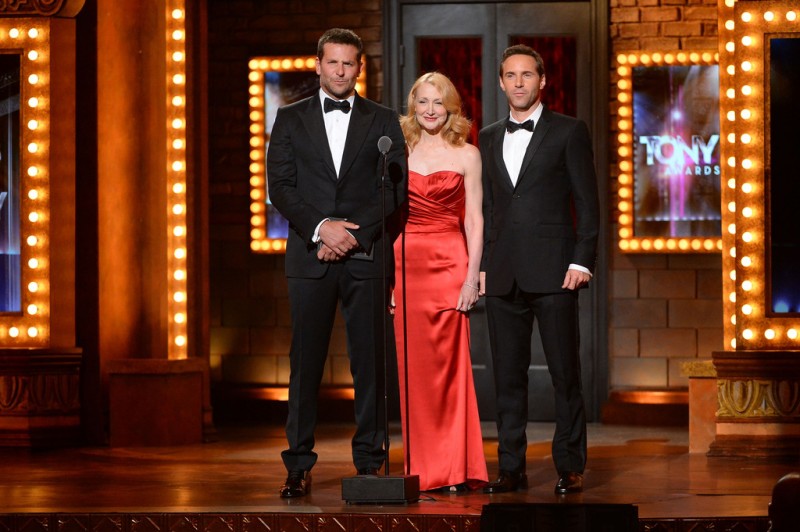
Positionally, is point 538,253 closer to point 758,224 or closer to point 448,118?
point 448,118

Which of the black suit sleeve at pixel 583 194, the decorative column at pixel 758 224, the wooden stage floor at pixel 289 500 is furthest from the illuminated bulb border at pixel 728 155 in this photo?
the black suit sleeve at pixel 583 194

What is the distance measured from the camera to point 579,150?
19.1 ft

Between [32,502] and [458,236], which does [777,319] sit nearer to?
[458,236]

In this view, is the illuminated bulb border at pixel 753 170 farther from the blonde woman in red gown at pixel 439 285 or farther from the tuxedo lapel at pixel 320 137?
the tuxedo lapel at pixel 320 137

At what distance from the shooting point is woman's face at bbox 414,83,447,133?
581 centimetres

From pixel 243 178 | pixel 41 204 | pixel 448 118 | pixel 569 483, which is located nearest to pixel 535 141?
pixel 448 118

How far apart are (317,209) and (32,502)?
1690mm

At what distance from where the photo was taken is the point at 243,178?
948 cm

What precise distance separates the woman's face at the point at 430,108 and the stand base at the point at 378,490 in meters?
1.52

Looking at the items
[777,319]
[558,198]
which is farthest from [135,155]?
[777,319]

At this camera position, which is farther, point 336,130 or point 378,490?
point 336,130

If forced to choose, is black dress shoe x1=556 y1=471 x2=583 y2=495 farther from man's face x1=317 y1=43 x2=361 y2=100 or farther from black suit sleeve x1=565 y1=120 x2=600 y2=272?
man's face x1=317 y1=43 x2=361 y2=100

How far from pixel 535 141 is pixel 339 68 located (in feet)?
2.94

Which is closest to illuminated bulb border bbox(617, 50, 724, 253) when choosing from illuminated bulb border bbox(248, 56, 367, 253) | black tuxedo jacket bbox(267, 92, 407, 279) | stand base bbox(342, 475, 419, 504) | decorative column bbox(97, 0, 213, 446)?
illuminated bulb border bbox(248, 56, 367, 253)
